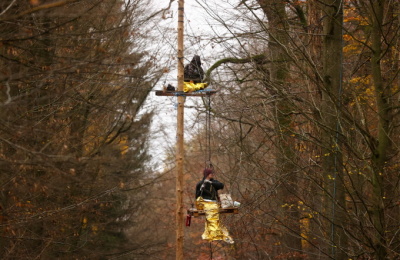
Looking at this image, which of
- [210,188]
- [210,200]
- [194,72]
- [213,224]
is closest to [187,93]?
[194,72]

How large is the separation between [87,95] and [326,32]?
644cm

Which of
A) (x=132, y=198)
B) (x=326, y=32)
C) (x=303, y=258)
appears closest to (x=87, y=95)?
(x=326, y=32)

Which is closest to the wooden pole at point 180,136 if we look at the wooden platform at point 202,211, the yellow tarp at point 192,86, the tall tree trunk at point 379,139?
the yellow tarp at point 192,86

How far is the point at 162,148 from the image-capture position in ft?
86.4

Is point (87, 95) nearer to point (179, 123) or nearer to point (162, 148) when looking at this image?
point (179, 123)

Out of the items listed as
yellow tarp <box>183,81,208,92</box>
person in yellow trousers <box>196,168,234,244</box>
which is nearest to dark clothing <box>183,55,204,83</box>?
yellow tarp <box>183,81,208,92</box>

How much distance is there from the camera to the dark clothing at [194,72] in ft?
37.7

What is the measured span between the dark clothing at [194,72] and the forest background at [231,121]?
1.39ft

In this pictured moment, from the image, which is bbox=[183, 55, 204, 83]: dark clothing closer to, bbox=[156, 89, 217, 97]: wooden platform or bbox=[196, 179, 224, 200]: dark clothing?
bbox=[156, 89, 217, 97]: wooden platform

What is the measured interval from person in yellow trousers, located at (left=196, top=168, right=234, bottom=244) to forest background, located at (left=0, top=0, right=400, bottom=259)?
0.68 m

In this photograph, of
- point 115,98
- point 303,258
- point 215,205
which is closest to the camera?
point 215,205

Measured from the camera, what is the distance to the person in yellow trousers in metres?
11.1

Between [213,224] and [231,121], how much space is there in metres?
3.53

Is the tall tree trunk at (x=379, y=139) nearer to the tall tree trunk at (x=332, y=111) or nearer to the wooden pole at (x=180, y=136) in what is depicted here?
the tall tree trunk at (x=332, y=111)
